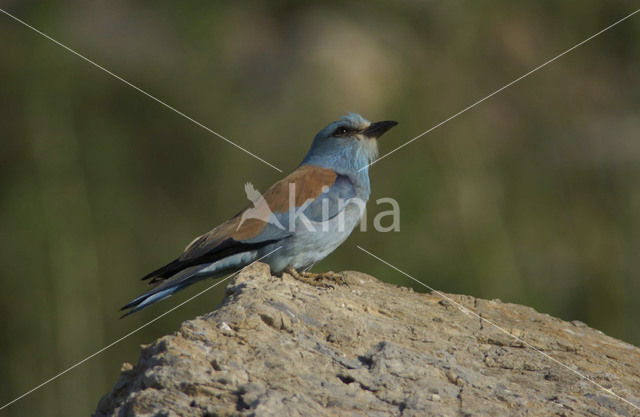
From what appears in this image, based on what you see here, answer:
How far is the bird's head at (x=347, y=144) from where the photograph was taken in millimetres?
4910

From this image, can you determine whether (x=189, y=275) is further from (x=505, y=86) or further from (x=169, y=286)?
(x=505, y=86)

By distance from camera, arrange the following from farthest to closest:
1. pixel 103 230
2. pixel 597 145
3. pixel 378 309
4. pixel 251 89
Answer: pixel 597 145
pixel 251 89
pixel 103 230
pixel 378 309

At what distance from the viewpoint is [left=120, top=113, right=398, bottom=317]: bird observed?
13.3ft

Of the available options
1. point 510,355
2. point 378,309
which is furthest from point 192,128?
point 510,355

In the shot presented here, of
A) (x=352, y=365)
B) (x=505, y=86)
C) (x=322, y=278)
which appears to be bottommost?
(x=352, y=365)

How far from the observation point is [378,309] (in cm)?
338

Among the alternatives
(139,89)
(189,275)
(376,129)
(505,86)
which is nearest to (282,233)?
(189,275)

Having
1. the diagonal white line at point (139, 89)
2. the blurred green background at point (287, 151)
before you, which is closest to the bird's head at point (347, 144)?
the blurred green background at point (287, 151)

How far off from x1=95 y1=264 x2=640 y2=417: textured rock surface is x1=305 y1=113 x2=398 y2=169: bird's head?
1458 millimetres

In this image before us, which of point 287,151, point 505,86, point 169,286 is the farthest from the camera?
point 505,86

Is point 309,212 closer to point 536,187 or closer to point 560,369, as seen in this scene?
point 560,369

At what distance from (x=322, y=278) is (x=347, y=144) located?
1.17m

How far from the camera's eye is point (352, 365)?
2760mm

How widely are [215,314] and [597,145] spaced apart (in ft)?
17.7
